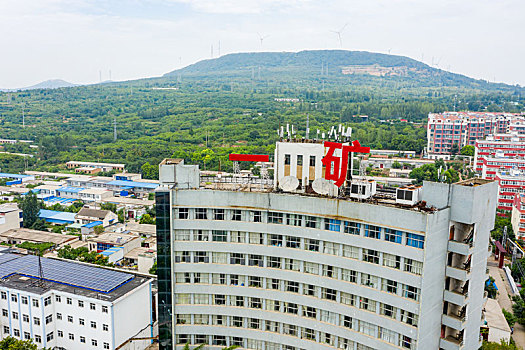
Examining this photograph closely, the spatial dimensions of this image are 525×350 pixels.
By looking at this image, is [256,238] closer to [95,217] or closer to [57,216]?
[95,217]

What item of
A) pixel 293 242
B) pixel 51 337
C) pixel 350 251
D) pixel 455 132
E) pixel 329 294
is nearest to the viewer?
pixel 350 251

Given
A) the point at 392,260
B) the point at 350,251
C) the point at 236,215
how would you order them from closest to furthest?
1. the point at 392,260
2. the point at 350,251
3. the point at 236,215

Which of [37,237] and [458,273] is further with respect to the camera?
[37,237]

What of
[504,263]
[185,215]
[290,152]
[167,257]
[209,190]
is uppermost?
[290,152]

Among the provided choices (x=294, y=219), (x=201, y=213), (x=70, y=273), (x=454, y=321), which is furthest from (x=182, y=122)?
(x=454, y=321)

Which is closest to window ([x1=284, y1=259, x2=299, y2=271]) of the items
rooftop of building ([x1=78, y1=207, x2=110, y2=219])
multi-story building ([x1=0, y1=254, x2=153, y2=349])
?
→ multi-story building ([x1=0, y1=254, x2=153, y2=349])

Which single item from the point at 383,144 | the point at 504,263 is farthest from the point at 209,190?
the point at 383,144

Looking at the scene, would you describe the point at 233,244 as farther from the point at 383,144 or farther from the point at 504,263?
the point at 383,144
